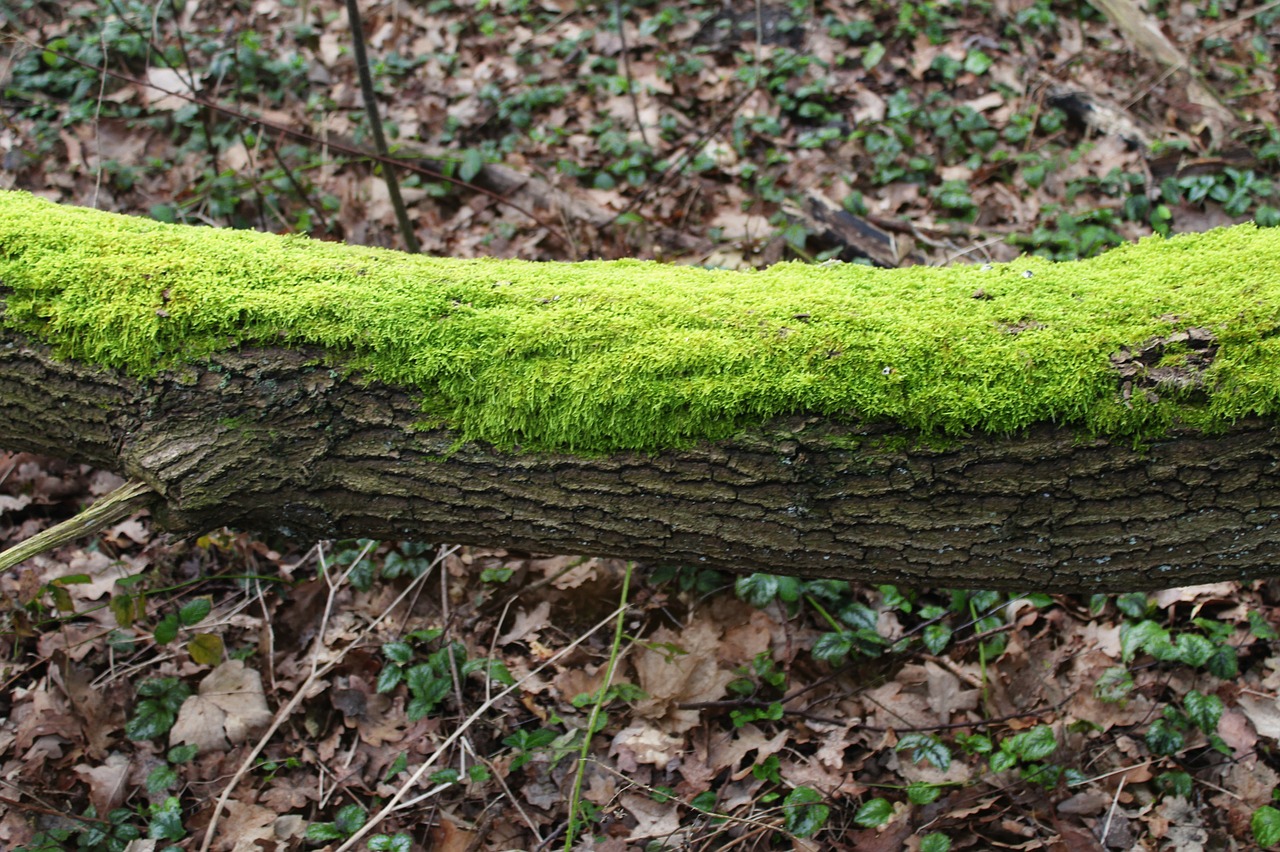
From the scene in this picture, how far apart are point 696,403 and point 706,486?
19cm

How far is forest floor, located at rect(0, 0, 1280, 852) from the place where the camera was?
8.03 feet

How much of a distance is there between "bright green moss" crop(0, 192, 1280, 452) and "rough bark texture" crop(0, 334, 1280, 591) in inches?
2.4

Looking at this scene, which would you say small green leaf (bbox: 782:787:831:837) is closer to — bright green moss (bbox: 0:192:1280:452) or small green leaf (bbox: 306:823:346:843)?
bright green moss (bbox: 0:192:1280:452)

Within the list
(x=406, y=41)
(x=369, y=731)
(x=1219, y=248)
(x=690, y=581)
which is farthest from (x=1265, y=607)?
(x=406, y=41)

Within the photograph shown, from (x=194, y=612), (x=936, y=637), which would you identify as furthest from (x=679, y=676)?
(x=194, y=612)

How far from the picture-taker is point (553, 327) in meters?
1.98

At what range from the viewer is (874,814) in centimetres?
232

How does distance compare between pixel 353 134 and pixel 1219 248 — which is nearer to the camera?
pixel 1219 248

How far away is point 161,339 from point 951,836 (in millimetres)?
2478

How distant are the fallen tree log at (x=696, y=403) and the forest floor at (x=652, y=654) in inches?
17.1

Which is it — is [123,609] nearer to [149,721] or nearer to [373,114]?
[149,721]

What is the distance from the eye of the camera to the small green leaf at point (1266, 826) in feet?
7.02

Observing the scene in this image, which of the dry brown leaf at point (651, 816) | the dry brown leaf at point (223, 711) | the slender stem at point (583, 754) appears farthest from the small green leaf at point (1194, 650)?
the dry brown leaf at point (223, 711)

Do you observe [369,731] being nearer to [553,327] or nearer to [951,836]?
[553,327]
